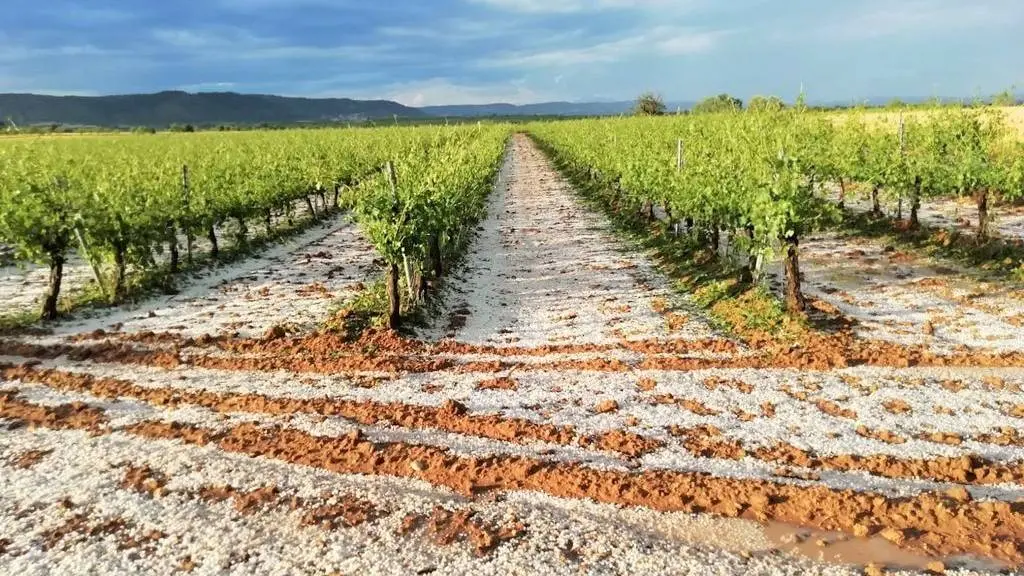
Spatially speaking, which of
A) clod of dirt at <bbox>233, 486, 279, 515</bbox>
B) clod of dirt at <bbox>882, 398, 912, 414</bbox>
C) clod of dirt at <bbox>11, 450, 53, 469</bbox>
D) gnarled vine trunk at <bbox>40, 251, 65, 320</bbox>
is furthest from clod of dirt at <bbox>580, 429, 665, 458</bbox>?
gnarled vine trunk at <bbox>40, 251, 65, 320</bbox>

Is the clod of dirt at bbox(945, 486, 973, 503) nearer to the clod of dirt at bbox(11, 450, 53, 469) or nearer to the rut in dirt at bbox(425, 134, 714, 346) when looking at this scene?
the rut in dirt at bbox(425, 134, 714, 346)

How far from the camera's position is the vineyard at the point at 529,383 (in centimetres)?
475

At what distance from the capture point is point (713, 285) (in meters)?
11.2

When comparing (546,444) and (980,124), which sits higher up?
(980,124)

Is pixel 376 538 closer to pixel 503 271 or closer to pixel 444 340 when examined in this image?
pixel 444 340

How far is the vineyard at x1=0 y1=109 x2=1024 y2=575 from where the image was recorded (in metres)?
4.75

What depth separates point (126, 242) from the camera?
452 inches

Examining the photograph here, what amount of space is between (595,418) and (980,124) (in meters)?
13.6

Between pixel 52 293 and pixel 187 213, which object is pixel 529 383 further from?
pixel 187 213

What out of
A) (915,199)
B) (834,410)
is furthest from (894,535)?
(915,199)

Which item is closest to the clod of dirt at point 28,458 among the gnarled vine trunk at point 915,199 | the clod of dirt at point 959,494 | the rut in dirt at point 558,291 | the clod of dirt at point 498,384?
the clod of dirt at point 498,384

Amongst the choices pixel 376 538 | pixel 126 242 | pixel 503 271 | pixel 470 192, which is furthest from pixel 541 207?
pixel 376 538

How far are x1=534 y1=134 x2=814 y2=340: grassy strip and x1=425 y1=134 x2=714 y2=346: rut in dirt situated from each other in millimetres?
332

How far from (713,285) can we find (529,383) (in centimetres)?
492
